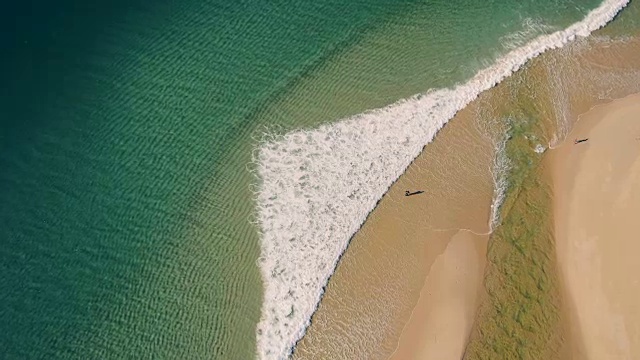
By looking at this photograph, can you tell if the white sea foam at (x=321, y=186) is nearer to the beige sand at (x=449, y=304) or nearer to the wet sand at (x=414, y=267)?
the wet sand at (x=414, y=267)

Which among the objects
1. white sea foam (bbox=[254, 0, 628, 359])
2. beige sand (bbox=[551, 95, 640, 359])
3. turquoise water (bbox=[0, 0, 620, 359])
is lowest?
beige sand (bbox=[551, 95, 640, 359])

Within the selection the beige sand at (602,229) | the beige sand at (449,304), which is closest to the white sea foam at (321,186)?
the beige sand at (449,304)

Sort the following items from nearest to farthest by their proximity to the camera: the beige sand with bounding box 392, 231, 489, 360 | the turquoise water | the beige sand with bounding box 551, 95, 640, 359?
the beige sand with bounding box 392, 231, 489, 360
the beige sand with bounding box 551, 95, 640, 359
the turquoise water

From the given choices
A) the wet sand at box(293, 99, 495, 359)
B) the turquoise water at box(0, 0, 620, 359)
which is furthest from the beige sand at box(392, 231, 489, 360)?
the turquoise water at box(0, 0, 620, 359)

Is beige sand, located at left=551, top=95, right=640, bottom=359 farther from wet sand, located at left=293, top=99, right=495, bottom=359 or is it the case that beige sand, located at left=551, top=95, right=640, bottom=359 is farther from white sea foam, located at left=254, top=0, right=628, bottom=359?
white sea foam, located at left=254, top=0, right=628, bottom=359

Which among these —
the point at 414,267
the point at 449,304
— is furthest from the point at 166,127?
the point at 449,304

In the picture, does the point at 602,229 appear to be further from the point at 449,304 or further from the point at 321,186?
the point at 321,186

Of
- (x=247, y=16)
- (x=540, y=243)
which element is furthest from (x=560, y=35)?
(x=247, y=16)
